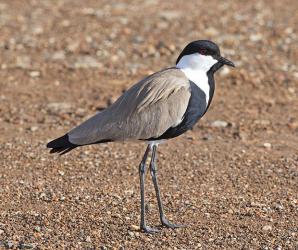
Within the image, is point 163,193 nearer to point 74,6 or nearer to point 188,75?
point 188,75

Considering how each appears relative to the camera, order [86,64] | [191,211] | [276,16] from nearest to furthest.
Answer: [191,211]
[86,64]
[276,16]

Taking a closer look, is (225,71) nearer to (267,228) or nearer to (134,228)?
(267,228)

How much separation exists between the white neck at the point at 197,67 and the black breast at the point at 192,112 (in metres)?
0.14

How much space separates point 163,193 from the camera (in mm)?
8070

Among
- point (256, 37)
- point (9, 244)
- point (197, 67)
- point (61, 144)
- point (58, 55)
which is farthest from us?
point (256, 37)

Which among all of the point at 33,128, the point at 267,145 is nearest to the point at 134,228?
the point at 267,145

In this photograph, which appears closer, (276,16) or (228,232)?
(228,232)

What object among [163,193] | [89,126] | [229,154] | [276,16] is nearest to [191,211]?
[163,193]

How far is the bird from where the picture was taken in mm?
7105

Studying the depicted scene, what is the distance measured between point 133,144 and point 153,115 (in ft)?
7.97

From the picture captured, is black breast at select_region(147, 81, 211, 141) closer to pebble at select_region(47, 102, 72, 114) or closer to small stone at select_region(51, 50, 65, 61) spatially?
pebble at select_region(47, 102, 72, 114)

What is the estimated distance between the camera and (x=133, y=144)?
9562 millimetres

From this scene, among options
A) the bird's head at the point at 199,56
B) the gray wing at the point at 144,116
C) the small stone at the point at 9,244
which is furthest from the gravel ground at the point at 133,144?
the bird's head at the point at 199,56

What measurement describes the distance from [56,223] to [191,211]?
1.30 meters
